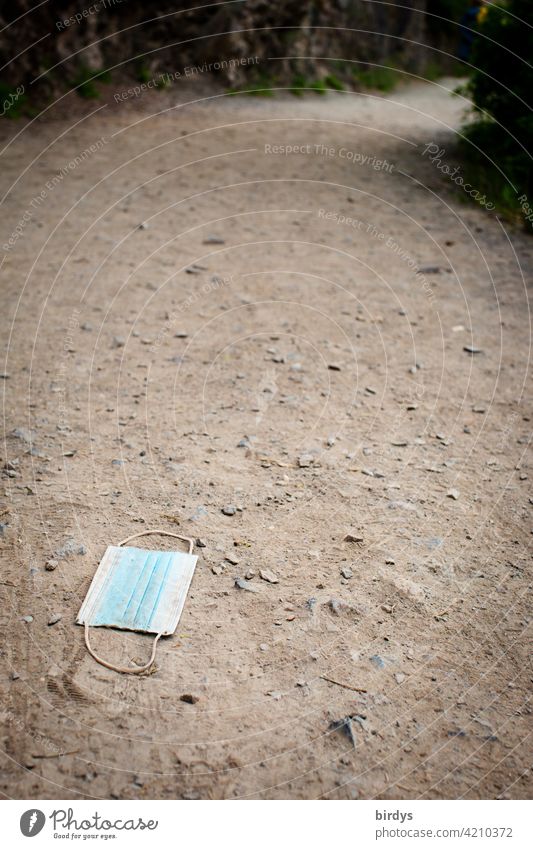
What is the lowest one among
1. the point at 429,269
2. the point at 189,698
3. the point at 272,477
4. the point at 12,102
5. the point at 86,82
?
the point at 189,698

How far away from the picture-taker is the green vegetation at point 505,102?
760cm

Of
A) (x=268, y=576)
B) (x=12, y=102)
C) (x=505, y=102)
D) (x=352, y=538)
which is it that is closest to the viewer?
(x=268, y=576)

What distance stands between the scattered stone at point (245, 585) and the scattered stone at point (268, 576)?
0.08 metres

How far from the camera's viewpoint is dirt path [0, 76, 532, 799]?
2.67m

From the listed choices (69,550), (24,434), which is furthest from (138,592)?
(24,434)

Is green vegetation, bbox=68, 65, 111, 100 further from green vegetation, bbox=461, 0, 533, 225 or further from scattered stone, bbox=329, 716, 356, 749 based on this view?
scattered stone, bbox=329, 716, 356, 749

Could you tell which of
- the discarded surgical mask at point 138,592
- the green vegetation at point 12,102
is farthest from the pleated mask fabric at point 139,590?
the green vegetation at point 12,102

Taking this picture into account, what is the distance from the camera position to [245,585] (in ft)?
10.9

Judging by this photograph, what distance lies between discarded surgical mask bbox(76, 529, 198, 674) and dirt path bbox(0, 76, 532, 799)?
57 mm

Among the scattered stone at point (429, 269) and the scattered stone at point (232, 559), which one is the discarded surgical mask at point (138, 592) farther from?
the scattered stone at point (429, 269)

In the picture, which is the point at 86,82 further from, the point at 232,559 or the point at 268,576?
the point at 268,576

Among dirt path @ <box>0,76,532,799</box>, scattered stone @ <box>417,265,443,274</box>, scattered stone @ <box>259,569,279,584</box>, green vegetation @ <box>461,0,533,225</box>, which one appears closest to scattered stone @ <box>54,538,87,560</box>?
dirt path @ <box>0,76,532,799</box>

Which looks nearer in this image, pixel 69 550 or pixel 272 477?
pixel 69 550

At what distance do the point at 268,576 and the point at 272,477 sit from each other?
0.77m
